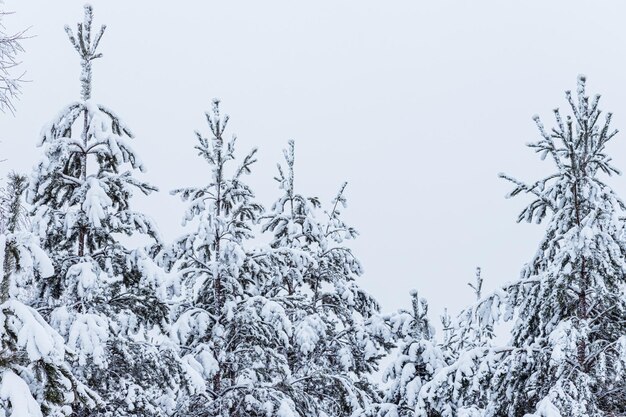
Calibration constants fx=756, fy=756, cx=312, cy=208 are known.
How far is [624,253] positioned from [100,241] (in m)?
7.71

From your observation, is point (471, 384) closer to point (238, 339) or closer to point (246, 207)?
point (238, 339)

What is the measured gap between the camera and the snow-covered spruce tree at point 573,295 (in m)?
Answer: 9.81

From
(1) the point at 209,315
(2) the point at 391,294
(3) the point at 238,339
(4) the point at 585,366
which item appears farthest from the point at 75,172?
(2) the point at 391,294

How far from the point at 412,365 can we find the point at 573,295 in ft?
11.3

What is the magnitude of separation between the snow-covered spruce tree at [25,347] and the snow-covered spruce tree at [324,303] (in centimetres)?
816

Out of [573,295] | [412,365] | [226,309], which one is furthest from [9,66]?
[573,295]

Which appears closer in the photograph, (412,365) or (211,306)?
(412,365)

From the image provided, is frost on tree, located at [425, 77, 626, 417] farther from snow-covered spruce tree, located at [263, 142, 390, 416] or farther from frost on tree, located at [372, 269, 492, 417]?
snow-covered spruce tree, located at [263, 142, 390, 416]

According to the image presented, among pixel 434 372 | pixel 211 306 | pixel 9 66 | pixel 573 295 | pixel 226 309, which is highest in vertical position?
pixel 9 66

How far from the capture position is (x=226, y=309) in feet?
47.9

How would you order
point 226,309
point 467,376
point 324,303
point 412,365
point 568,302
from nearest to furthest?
1. point 467,376
2. point 568,302
3. point 412,365
4. point 226,309
5. point 324,303

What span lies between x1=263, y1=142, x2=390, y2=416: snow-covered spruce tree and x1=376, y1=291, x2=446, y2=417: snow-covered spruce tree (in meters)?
1.88

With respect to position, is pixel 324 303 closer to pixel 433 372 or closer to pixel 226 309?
pixel 226 309

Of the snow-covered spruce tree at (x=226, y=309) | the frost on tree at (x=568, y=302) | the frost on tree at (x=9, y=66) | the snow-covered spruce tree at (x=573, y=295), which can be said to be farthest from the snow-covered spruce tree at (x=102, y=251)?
the snow-covered spruce tree at (x=573, y=295)
